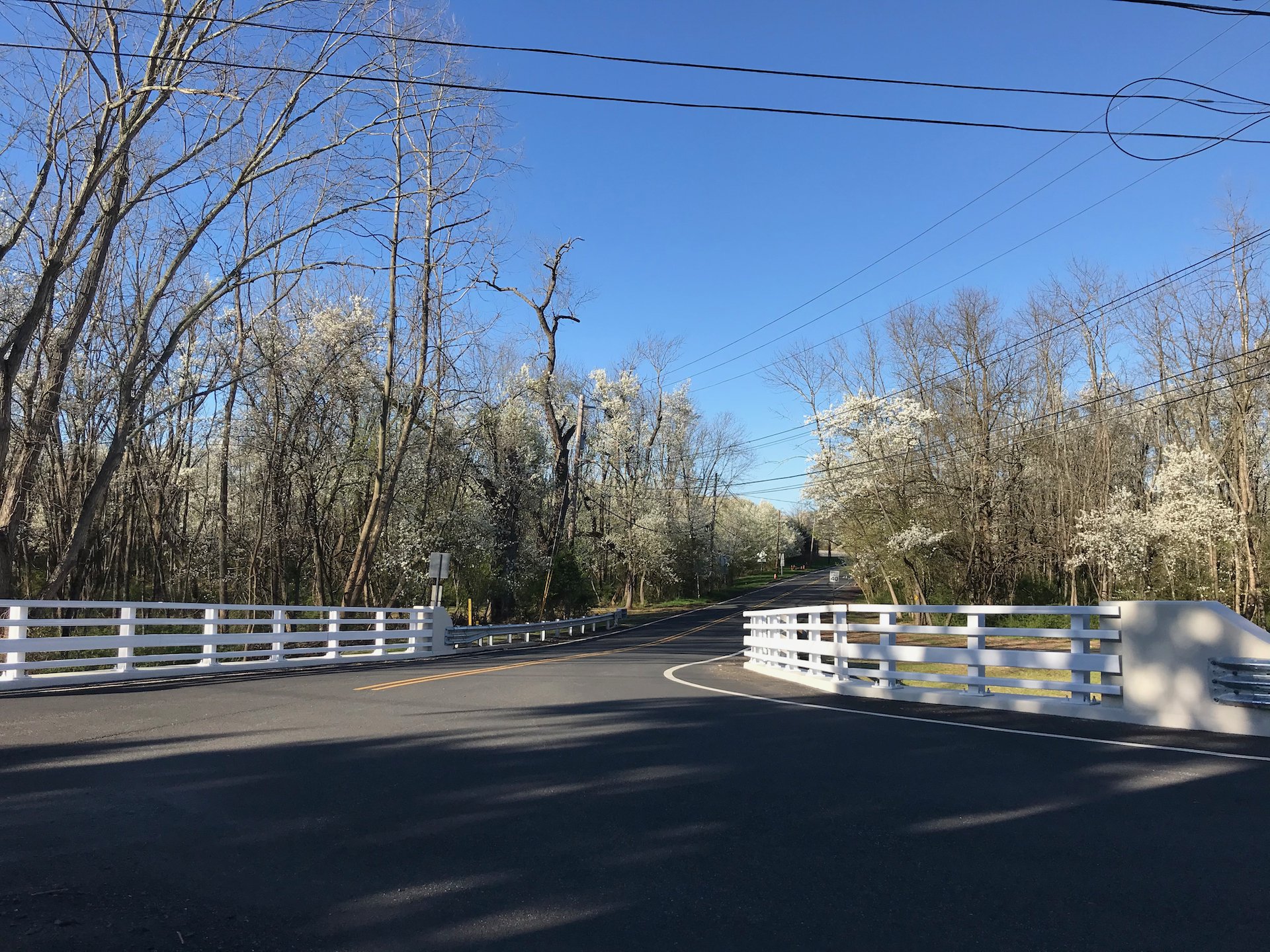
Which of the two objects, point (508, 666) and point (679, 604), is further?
point (679, 604)

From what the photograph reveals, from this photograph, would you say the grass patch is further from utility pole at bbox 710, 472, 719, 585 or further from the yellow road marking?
the yellow road marking

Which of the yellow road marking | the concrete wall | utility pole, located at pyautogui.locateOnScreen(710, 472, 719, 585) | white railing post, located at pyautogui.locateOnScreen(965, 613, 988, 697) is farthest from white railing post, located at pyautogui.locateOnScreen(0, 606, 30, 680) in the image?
utility pole, located at pyautogui.locateOnScreen(710, 472, 719, 585)

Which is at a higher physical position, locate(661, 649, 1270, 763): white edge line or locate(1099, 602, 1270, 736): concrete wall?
locate(1099, 602, 1270, 736): concrete wall

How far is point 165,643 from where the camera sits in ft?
44.5

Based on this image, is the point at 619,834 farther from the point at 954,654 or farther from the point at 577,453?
the point at 577,453

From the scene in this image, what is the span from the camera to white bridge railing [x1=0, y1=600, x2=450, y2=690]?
11.5 m

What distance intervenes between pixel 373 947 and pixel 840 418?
3916 cm

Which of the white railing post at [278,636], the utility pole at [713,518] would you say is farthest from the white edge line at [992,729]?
the utility pole at [713,518]

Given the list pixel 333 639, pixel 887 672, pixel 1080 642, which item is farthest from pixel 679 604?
pixel 1080 642

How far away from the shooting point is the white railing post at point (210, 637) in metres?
14.4

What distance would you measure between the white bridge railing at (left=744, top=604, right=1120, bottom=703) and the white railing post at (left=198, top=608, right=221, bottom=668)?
391 inches

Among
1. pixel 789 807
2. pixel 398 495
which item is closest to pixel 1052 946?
pixel 789 807

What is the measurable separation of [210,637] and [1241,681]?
575 inches

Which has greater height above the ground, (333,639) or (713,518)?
(713,518)
